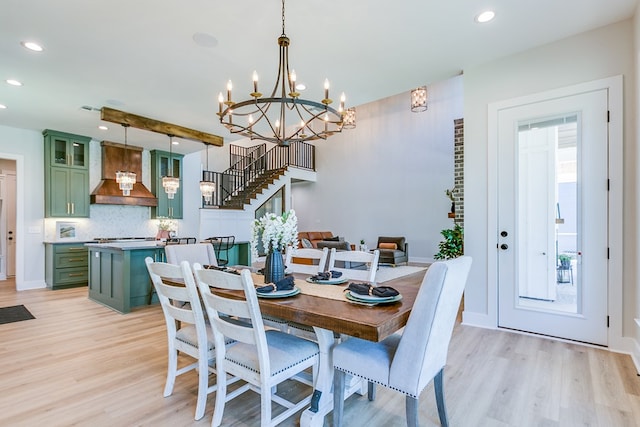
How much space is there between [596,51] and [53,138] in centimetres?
812

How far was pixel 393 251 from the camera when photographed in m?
8.32

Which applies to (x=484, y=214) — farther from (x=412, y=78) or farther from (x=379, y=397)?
(x=379, y=397)

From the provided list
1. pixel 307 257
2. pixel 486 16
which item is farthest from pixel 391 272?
pixel 486 16

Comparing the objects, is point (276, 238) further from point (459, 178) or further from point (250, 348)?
point (459, 178)

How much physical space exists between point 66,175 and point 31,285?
211 centimetres

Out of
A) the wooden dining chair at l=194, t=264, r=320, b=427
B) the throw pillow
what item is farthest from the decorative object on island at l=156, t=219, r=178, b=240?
the throw pillow

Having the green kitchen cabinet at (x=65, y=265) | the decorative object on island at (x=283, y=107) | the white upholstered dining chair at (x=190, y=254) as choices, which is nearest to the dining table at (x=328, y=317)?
the decorative object on island at (x=283, y=107)

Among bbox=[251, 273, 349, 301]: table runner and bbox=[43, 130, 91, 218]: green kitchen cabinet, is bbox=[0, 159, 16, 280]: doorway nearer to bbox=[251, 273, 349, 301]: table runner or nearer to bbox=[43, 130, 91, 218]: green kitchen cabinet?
bbox=[43, 130, 91, 218]: green kitchen cabinet

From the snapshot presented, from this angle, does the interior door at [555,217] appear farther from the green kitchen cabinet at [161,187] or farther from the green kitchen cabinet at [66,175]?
the green kitchen cabinet at [66,175]

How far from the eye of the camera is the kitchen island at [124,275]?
4.37 m

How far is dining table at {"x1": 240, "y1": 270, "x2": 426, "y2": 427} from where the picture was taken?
144 centimetres

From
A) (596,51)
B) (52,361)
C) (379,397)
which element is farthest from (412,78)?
(52,361)

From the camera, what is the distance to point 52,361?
2875 millimetres

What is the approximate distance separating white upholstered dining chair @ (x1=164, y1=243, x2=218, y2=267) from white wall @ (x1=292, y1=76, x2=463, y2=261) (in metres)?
7.34
